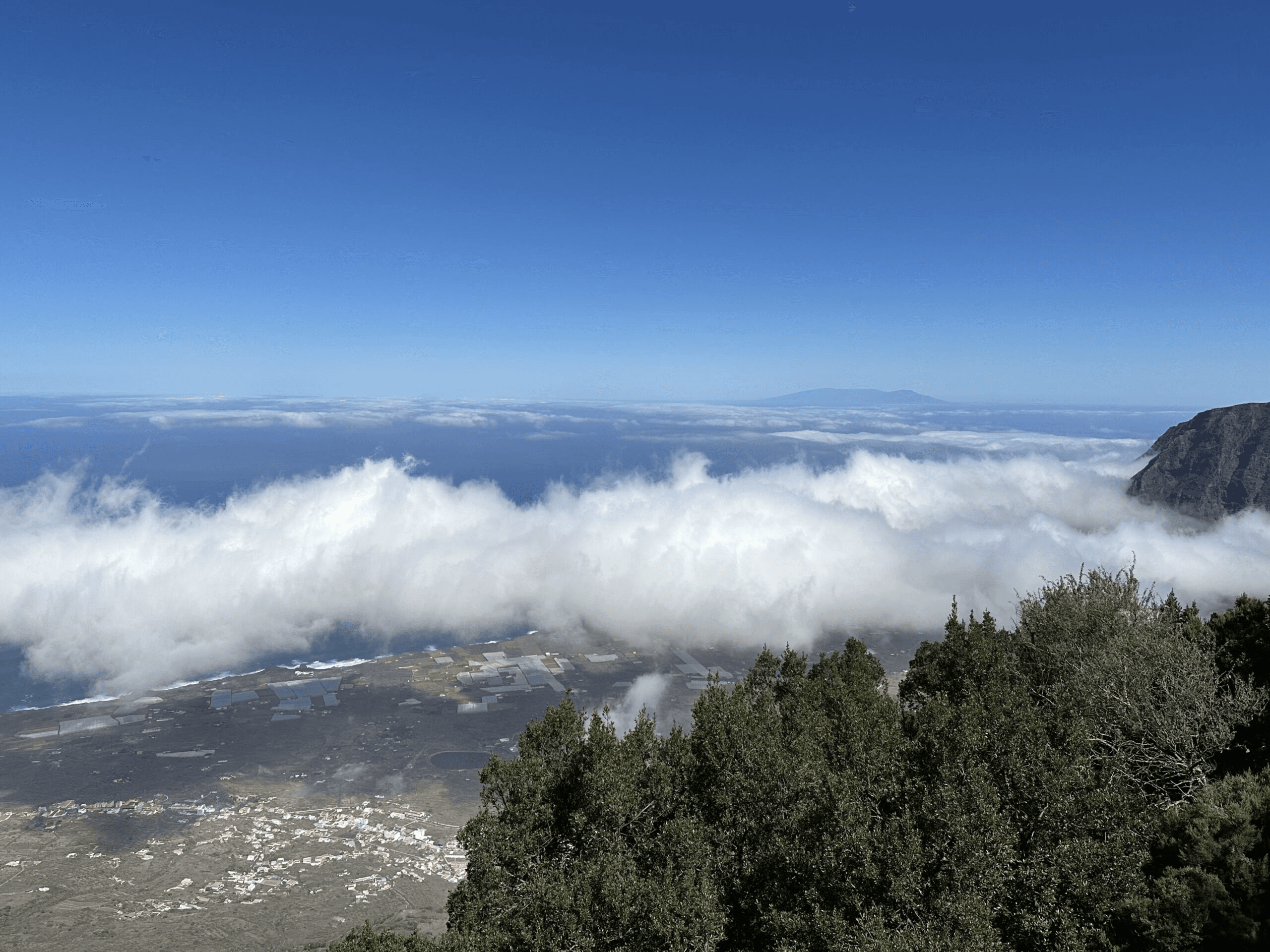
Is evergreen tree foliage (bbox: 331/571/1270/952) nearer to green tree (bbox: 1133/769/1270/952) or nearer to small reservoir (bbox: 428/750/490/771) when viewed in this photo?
green tree (bbox: 1133/769/1270/952)

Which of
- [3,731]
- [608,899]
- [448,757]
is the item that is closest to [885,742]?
[608,899]

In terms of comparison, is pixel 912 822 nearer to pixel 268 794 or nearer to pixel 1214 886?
pixel 1214 886

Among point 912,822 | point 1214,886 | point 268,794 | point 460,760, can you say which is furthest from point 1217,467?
point 268,794

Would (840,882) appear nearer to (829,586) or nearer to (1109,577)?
(1109,577)

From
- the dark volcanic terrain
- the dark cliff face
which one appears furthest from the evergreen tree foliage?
the dark cliff face

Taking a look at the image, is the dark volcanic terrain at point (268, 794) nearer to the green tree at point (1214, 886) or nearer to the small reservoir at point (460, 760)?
the small reservoir at point (460, 760)

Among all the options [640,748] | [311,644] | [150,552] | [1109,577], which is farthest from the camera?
[150,552]

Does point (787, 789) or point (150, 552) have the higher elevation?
point (787, 789)
